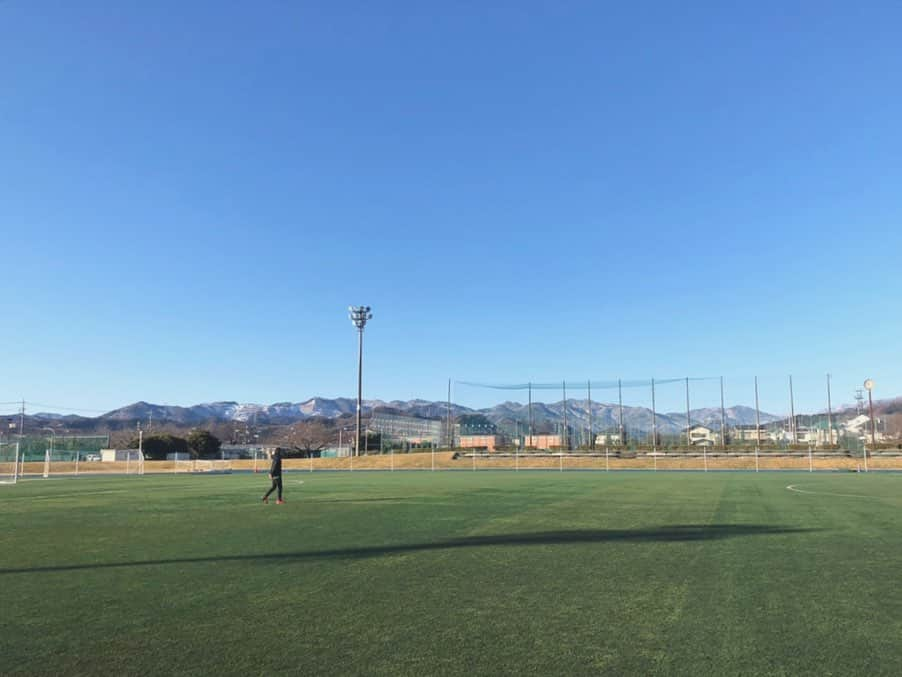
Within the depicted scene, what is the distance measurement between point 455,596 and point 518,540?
4666 mm

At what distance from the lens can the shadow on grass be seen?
10.0m

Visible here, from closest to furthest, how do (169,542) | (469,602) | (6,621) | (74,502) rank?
1. (6,621)
2. (469,602)
3. (169,542)
4. (74,502)

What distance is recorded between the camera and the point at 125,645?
5.84 metres

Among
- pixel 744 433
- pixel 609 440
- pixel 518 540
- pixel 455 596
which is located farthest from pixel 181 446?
pixel 455 596

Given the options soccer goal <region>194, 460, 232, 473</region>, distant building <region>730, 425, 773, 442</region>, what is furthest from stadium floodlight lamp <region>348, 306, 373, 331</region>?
distant building <region>730, 425, 773, 442</region>

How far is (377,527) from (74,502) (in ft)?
44.2

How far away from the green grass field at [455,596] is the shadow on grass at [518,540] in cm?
7

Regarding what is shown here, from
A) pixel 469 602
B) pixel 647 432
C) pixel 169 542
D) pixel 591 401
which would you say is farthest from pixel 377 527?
pixel 647 432

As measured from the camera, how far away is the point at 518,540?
39.9ft

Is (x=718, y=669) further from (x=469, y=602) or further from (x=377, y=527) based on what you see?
(x=377, y=527)

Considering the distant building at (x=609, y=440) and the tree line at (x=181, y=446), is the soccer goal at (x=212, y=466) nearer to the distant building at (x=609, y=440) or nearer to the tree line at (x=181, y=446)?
the tree line at (x=181, y=446)

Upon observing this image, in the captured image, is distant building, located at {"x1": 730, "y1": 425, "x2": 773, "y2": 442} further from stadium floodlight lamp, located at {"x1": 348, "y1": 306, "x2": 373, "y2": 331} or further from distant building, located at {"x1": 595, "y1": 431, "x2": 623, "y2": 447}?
stadium floodlight lamp, located at {"x1": 348, "y1": 306, "x2": 373, "y2": 331}

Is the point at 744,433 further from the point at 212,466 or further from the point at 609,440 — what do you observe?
the point at 212,466

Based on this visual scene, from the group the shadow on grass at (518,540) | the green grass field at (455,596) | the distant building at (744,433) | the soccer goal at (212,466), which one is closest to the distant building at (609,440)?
Answer: the distant building at (744,433)
